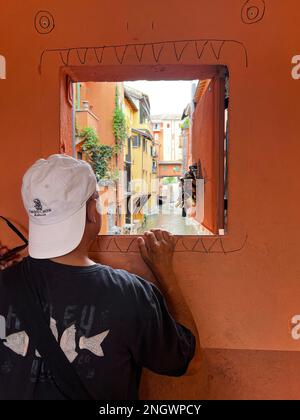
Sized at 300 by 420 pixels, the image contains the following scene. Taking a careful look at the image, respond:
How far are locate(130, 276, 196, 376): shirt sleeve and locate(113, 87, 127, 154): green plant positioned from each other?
3.06 m

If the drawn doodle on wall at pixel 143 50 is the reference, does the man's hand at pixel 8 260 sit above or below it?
below

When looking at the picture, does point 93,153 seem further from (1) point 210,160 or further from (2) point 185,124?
(1) point 210,160

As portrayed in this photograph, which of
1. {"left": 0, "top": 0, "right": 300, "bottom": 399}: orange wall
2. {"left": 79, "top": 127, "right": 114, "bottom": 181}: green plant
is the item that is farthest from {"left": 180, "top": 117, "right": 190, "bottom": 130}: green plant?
{"left": 0, "top": 0, "right": 300, "bottom": 399}: orange wall

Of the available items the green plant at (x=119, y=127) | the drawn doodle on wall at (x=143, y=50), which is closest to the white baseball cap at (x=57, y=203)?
the drawn doodle on wall at (x=143, y=50)

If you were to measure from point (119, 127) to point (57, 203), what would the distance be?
375cm

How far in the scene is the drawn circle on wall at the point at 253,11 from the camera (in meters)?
1.08

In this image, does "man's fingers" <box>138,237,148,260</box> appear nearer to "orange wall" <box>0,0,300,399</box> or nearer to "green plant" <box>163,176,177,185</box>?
"orange wall" <box>0,0,300,399</box>

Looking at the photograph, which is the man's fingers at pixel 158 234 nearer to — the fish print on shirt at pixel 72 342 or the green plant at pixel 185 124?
the fish print on shirt at pixel 72 342

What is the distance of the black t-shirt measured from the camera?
0.77 m

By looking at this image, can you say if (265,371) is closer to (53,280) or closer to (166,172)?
(53,280)

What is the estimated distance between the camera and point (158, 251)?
1.09 metres

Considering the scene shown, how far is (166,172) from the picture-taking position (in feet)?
6.63

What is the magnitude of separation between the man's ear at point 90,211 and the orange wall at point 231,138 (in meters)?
0.32

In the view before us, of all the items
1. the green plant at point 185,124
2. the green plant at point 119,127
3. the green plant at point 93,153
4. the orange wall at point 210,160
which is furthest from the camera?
the green plant at point 119,127
